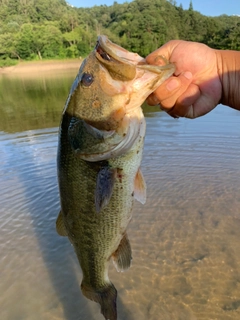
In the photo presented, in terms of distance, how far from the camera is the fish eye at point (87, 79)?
1.81 m

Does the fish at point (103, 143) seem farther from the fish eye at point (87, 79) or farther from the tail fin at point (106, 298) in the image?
the tail fin at point (106, 298)

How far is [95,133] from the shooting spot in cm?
190

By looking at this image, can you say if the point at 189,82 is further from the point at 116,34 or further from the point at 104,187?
the point at 116,34


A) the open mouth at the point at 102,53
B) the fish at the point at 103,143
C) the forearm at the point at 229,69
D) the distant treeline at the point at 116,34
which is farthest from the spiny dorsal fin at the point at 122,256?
the distant treeline at the point at 116,34

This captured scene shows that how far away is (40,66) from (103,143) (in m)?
58.5

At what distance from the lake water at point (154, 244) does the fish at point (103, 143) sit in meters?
2.14

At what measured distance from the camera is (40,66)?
A: 184 feet

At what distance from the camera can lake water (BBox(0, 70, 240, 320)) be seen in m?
3.84

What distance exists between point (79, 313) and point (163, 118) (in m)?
9.36

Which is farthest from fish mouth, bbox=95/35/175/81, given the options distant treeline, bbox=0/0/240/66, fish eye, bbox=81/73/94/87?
distant treeline, bbox=0/0/240/66

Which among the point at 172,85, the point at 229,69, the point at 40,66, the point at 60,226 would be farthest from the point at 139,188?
the point at 40,66

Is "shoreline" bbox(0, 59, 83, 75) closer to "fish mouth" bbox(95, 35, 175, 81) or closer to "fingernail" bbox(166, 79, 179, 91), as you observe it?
"fingernail" bbox(166, 79, 179, 91)

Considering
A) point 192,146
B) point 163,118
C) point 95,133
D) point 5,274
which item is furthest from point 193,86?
point 163,118

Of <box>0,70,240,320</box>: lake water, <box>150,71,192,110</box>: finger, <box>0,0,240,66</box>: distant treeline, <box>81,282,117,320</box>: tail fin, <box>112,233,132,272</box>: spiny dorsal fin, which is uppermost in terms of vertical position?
<box>150,71,192,110</box>: finger
